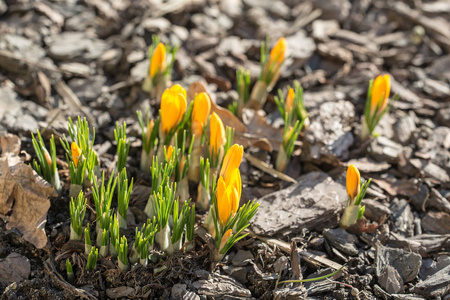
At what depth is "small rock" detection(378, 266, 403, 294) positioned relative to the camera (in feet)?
7.09

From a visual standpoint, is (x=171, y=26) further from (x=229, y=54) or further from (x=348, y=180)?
(x=348, y=180)

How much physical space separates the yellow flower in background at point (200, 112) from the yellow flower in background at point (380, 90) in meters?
0.99

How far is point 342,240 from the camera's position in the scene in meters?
2.33

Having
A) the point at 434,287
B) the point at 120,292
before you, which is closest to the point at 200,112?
the point at 120,292

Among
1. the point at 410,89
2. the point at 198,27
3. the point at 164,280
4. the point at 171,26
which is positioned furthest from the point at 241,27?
Answer: the point at 164,280

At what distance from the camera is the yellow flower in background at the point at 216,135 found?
227cm

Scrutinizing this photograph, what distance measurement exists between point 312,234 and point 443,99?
1.70 metres

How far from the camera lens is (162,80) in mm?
2967

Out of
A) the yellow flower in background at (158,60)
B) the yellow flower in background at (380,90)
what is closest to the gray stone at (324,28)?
the yellow flower in background at (380,90)

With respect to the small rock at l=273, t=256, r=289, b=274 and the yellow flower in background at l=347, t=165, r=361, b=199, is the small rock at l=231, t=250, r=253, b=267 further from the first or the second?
the yellow flower in background at l=347, t=165, r=361, b=199

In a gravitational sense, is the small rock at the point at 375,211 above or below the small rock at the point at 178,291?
above

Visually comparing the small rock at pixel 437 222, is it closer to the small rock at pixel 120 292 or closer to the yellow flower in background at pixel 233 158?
the yellow flower in background at pixel 233 158

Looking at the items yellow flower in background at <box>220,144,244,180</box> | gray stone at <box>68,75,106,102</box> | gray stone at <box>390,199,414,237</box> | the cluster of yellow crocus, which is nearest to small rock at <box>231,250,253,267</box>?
the cluster of yellow crocus

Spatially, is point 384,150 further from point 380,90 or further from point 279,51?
point 279,51
